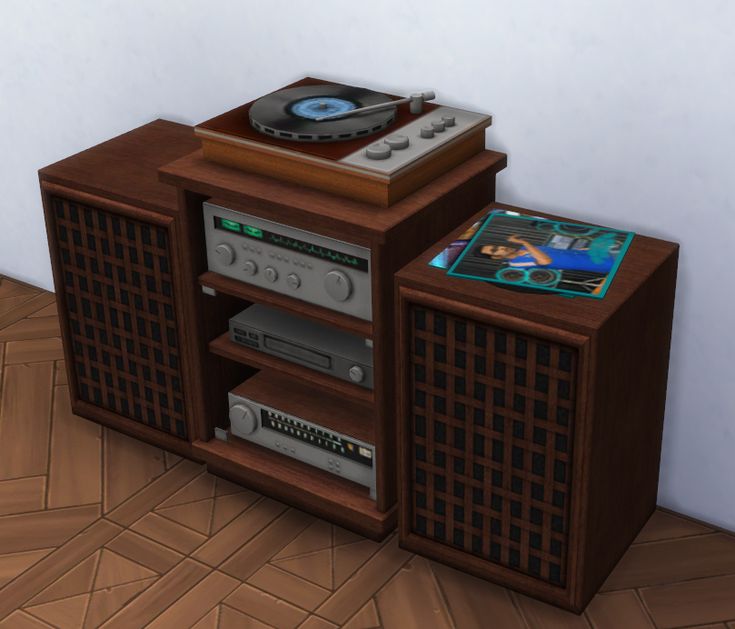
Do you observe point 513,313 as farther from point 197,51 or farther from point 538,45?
point 197,51

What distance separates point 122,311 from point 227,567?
0.62 metres

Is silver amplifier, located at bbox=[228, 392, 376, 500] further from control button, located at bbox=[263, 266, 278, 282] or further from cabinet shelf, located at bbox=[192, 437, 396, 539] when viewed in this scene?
control button, located at bbox=[263, 266, 278, 282]

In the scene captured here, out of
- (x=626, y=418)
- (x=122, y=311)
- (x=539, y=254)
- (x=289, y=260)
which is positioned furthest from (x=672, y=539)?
(x=122, y=311)

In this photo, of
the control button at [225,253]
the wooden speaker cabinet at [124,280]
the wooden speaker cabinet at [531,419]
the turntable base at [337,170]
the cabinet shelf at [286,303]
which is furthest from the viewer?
the wooden speaker cabinet at [124,280]

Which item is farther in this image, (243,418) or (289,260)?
(243,418)

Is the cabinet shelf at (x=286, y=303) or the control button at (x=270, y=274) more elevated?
the control button at (x=270, y=274)

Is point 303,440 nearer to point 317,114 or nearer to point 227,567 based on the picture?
point 227,567

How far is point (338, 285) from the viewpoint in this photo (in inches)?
89.5

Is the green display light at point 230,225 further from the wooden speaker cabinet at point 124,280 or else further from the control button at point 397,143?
the control button at point 397,143

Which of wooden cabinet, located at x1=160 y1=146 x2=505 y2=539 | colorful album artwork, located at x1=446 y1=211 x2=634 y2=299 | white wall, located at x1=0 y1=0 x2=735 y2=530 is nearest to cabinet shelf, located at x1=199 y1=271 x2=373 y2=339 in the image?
wooden cabinet, located at x1=160 y1=146 x2=505 y2=539

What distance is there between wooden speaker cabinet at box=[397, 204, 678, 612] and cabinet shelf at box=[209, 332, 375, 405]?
145 mm

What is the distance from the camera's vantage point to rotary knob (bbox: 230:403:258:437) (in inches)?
102

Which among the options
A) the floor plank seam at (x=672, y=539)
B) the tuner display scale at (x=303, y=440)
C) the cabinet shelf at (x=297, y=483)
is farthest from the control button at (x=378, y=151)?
the floor plank seam at (x=672, y=539)

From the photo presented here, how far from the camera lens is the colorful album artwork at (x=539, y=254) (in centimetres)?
209
